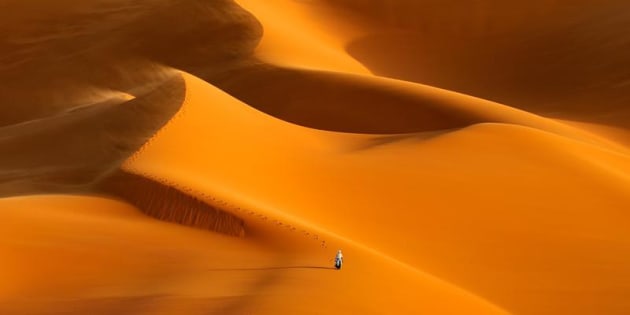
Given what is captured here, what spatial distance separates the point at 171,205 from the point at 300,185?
1.67 m

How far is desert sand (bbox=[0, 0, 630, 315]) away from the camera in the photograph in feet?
21.6

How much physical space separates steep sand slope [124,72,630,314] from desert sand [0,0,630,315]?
0.09ft

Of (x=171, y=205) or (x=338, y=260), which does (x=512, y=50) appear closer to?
(x=171, y=205)

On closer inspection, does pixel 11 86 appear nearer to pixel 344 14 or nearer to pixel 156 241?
pixel 344 14

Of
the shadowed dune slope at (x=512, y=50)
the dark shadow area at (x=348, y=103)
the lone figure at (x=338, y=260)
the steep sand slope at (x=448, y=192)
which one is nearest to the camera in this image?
the lone figure at (x=338, y=260)

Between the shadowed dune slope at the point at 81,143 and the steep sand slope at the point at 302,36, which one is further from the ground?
the steep sand slope at the point at 302,36

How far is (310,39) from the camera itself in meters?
20.0

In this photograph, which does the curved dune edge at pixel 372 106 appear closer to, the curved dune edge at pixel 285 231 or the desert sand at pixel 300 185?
the desert sand at pixel 300 185

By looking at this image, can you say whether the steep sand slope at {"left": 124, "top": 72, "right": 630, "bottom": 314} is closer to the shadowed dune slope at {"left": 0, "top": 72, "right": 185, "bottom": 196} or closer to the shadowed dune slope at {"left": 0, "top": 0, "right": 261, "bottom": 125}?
the shadowed dune slope at {"left": 0, "top": 72, "right": 185, "bottom": 196}

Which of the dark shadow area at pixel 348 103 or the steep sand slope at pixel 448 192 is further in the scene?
the dark shadow area at pixel 348 103

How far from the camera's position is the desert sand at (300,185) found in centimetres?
657

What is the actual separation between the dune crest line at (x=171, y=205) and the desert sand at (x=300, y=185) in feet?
0.06

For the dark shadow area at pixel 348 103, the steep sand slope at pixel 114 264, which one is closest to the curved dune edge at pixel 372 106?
the dark shadow area at pixel 348 103

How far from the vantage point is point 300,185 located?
9.23 metres
